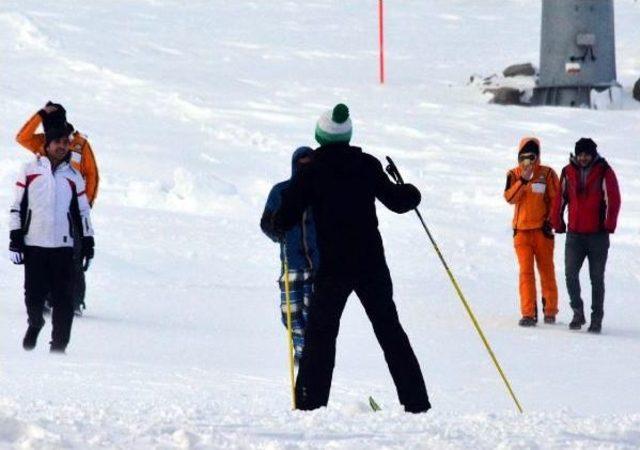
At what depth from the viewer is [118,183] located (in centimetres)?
2017

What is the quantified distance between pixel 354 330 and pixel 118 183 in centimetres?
668

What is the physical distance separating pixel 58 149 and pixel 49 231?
1.70 feet

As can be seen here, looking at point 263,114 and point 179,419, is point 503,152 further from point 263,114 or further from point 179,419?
point 179,419

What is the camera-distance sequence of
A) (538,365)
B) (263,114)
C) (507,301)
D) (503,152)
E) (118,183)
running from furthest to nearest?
(263,114), (503,152), (118,183), (507,301), (538,365)

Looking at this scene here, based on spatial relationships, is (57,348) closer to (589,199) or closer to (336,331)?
(336,331)

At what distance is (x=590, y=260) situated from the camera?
→ 15180mm

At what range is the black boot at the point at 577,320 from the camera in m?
15.0

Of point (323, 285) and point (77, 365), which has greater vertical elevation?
point (323, 285)

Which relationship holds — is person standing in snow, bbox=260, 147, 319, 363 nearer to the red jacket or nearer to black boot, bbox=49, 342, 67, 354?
black boot, bbox=49, 342, 67, 354

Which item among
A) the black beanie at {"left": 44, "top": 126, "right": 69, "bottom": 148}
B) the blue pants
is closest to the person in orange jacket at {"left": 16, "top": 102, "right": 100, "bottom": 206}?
the black beanie at {"left": 44, "top": 126, "right": 69, "bottom": 148}

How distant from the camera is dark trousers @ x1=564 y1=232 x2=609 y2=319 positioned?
1501 cm

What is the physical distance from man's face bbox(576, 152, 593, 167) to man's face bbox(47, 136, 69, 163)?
18.1 feet

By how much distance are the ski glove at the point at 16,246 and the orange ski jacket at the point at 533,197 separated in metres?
5.66

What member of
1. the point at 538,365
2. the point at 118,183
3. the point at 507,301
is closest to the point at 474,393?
the point at 538,365
